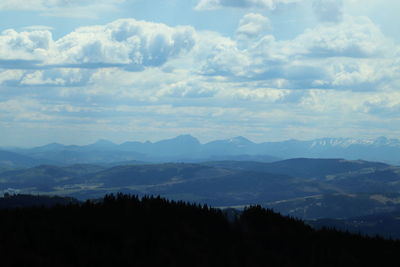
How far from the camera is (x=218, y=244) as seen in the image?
7038cm

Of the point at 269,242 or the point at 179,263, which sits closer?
the point at 179,263

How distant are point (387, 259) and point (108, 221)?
Result: 38.4 m

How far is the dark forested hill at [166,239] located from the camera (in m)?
58.2

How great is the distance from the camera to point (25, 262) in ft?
167

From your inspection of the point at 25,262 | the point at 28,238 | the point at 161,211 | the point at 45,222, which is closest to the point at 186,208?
the point at 161,211

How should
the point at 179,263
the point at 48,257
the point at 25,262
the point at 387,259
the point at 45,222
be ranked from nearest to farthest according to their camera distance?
the point at 25,262 < the point at 48,257 < the point at 179,263 < the point at 45,222 < the point at 387,259

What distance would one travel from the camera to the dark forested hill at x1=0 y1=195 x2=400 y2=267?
2291 inches

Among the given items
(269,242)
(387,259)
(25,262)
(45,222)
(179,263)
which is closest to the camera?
(25,262)

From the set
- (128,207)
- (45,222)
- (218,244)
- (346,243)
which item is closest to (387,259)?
(346,243)

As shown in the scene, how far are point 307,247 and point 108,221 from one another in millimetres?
25649

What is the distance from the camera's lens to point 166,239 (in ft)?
220

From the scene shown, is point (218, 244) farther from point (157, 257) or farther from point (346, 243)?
point (346, 243)

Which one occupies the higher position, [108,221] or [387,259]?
[108,221]

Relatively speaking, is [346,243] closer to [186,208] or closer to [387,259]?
[387,259]
